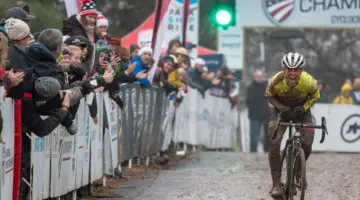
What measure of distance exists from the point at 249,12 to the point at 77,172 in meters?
23.7

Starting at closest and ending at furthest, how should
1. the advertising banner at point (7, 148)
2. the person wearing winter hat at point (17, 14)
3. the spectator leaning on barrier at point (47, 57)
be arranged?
the advertising banner at point (7, 148), the spectator leaning on barrier at point (47, 57), the person wearing winter hat at point (17, 14)

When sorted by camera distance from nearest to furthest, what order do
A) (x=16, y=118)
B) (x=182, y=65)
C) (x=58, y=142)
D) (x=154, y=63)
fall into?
(x=16, y=118) → (x=58, y=142) → (x=154, y=63) → (x=182, y=65)

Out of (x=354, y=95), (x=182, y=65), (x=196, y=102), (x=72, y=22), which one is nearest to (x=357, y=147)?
(x=354, y=95)

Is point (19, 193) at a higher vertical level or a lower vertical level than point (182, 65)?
lower

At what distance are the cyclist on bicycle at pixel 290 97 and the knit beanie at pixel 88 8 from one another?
2.55m

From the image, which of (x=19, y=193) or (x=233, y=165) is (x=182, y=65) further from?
(x=19, y=193)

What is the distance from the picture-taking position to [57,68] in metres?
10.4

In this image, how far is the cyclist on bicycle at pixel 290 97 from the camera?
1248 centimetres

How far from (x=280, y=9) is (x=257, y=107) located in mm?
5759

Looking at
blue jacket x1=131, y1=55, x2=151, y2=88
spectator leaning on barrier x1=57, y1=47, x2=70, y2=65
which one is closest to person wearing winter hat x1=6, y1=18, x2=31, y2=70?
spectator leaning on barrier x1=57, y1=47, x2=70, y2=65

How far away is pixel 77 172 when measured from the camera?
41.2 feet

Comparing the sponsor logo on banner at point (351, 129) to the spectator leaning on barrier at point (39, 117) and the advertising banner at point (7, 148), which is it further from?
the advertising banner at point (7, 148)

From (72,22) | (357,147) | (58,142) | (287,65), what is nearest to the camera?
(58,142)

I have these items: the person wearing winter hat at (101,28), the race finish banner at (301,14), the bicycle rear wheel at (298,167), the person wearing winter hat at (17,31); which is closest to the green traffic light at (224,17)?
the person wearing winter hat at (101,28)
